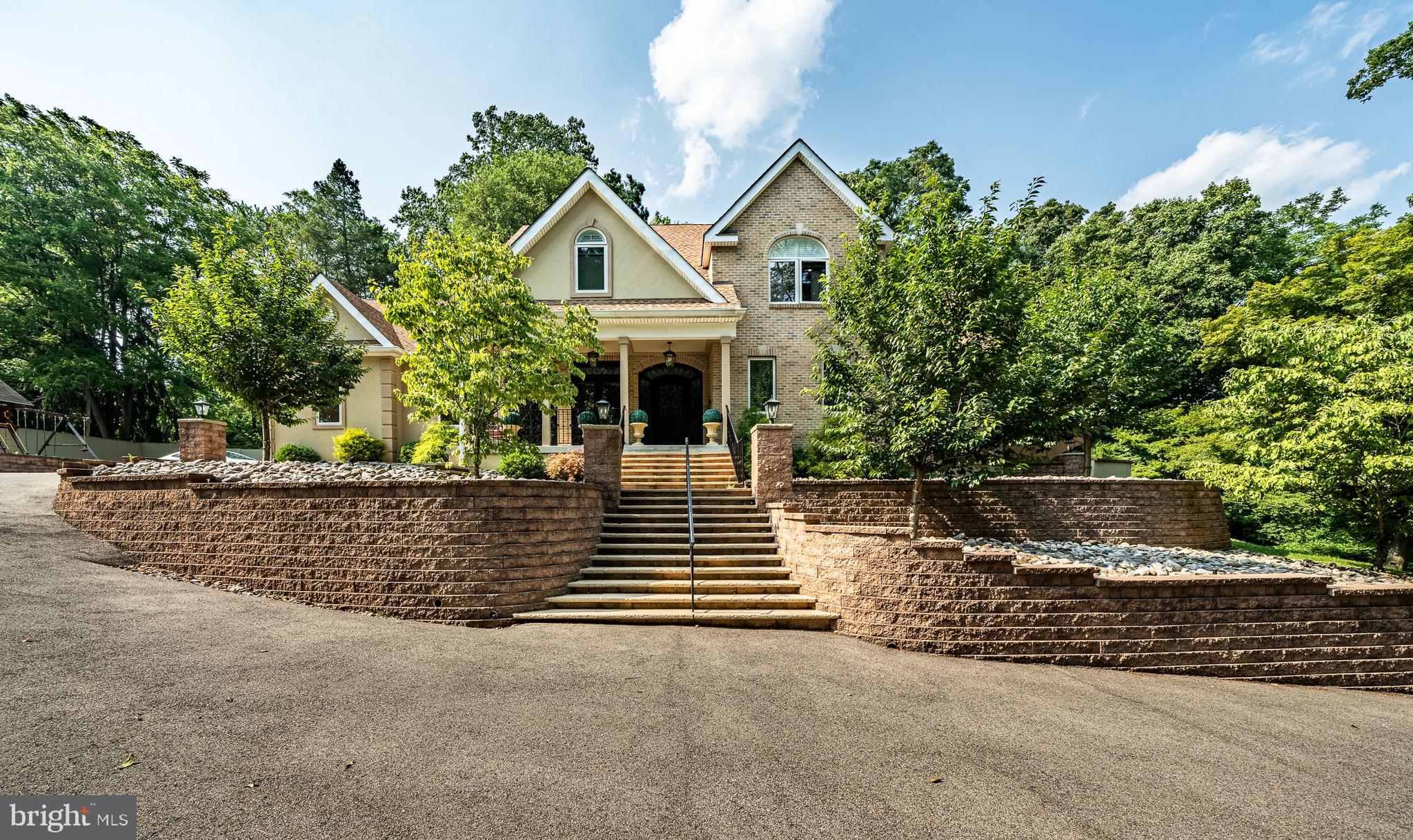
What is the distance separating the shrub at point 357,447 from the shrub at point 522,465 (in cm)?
711

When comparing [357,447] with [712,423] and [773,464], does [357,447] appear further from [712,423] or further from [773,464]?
[773,464]

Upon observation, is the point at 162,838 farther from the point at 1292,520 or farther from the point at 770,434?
the point at 1292,520

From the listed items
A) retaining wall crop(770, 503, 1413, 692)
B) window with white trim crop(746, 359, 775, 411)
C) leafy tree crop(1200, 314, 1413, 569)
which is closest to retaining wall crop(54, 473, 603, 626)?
retaining wall crop(770, 503, 1413, 692)

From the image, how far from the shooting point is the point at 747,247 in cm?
1517

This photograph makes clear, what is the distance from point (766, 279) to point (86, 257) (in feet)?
83.4

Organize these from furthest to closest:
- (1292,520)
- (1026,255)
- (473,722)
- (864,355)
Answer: (1026,255), (1292,520), (864,355), (473,722)

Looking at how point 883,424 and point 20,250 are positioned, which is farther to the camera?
point 20,250

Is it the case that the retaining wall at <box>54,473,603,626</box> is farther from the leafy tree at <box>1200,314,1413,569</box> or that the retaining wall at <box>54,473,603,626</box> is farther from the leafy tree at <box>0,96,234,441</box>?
the leafy tree at <box>0,96,234,441</box>

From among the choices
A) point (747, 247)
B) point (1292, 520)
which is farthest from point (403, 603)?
point (1292, 520)

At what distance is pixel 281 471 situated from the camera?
837 centimetres

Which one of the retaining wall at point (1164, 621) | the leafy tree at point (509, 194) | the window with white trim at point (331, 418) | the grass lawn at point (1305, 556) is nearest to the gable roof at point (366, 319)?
the window with white trim at point (331, 418)

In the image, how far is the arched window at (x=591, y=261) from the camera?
48.1 ft

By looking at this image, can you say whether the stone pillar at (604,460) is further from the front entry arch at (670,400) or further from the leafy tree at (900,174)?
the leafy tree at (900,174)

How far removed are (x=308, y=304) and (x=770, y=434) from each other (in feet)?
31.8
